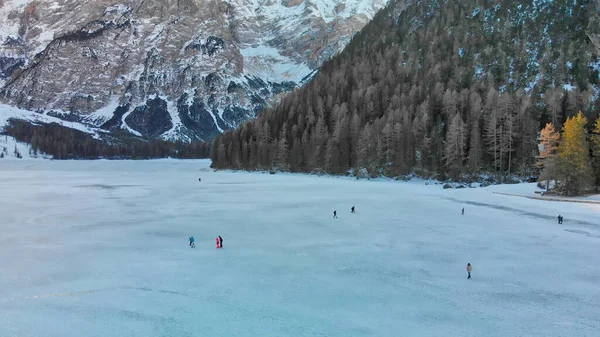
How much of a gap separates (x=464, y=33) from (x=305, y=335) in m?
168

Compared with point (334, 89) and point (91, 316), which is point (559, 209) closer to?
point (91, 316)

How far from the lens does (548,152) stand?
2562 inches

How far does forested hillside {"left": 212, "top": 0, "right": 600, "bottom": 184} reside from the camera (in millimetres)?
91250

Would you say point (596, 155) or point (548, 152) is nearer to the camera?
point (596, 155)

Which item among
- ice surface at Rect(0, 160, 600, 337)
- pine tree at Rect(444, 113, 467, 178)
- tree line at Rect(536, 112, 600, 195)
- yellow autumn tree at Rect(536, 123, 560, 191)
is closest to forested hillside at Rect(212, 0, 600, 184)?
pine tree at Rect(444, 113, 467, 178)

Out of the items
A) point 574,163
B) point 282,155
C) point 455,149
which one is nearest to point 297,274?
point 574,163

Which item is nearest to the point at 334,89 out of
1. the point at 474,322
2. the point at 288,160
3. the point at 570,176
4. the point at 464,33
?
the point at 288,160

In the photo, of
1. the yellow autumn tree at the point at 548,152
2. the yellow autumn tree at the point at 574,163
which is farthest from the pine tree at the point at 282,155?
the yellow autumn tree at the point at 574,163

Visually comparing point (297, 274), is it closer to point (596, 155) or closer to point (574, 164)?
point (574, 164)

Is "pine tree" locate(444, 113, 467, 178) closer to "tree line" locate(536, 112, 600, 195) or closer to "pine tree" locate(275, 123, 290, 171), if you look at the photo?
"tree line" locate(536, 112, 600, 195)

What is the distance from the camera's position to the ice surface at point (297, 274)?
50.9 feet

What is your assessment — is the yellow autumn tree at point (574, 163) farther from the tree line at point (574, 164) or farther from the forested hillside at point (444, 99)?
the forested hillside at point (444, 99)

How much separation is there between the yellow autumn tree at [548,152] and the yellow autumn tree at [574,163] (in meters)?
1.46

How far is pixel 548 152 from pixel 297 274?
6011 centimetres
